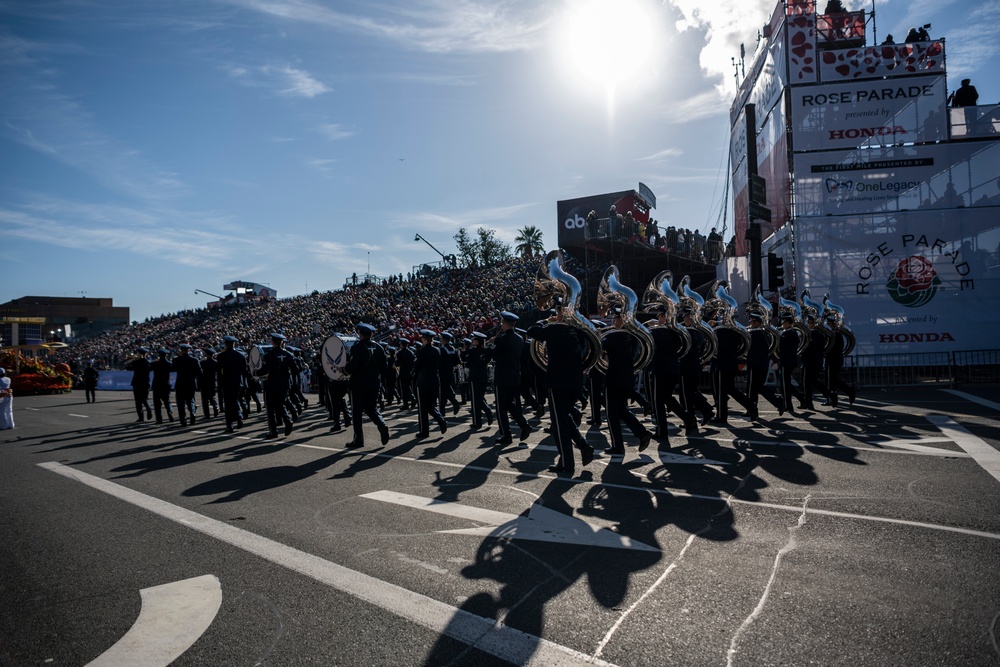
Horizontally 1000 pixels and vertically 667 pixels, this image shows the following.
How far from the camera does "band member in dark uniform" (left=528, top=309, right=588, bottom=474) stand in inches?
286

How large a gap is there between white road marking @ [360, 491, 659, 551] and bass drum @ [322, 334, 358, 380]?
547 centimetres

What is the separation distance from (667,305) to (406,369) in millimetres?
8653

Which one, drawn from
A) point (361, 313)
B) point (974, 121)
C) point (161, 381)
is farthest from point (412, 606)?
point (361, 313)

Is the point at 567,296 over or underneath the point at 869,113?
underneath

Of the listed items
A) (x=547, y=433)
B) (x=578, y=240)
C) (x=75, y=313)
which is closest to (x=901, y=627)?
(x=547, y=433)

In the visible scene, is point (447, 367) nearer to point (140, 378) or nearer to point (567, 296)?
point (567, 296)

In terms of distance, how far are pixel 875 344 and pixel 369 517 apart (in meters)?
20.0

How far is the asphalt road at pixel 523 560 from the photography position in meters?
3.10

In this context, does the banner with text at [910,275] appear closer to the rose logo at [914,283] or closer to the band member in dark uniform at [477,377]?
the rose logo at [914,283]

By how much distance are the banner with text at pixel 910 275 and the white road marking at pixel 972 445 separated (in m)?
11.8

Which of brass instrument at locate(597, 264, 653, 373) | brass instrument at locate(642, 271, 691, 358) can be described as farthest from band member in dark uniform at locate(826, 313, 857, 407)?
brass instrument at locate(597, 264, 653, 373)

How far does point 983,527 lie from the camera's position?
15.0 feet

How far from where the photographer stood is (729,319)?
37.6 ft

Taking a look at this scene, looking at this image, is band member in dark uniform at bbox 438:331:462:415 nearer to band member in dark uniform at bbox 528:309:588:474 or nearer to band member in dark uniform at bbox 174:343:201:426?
band member in dark uniform at bbox 174:343:201:426
